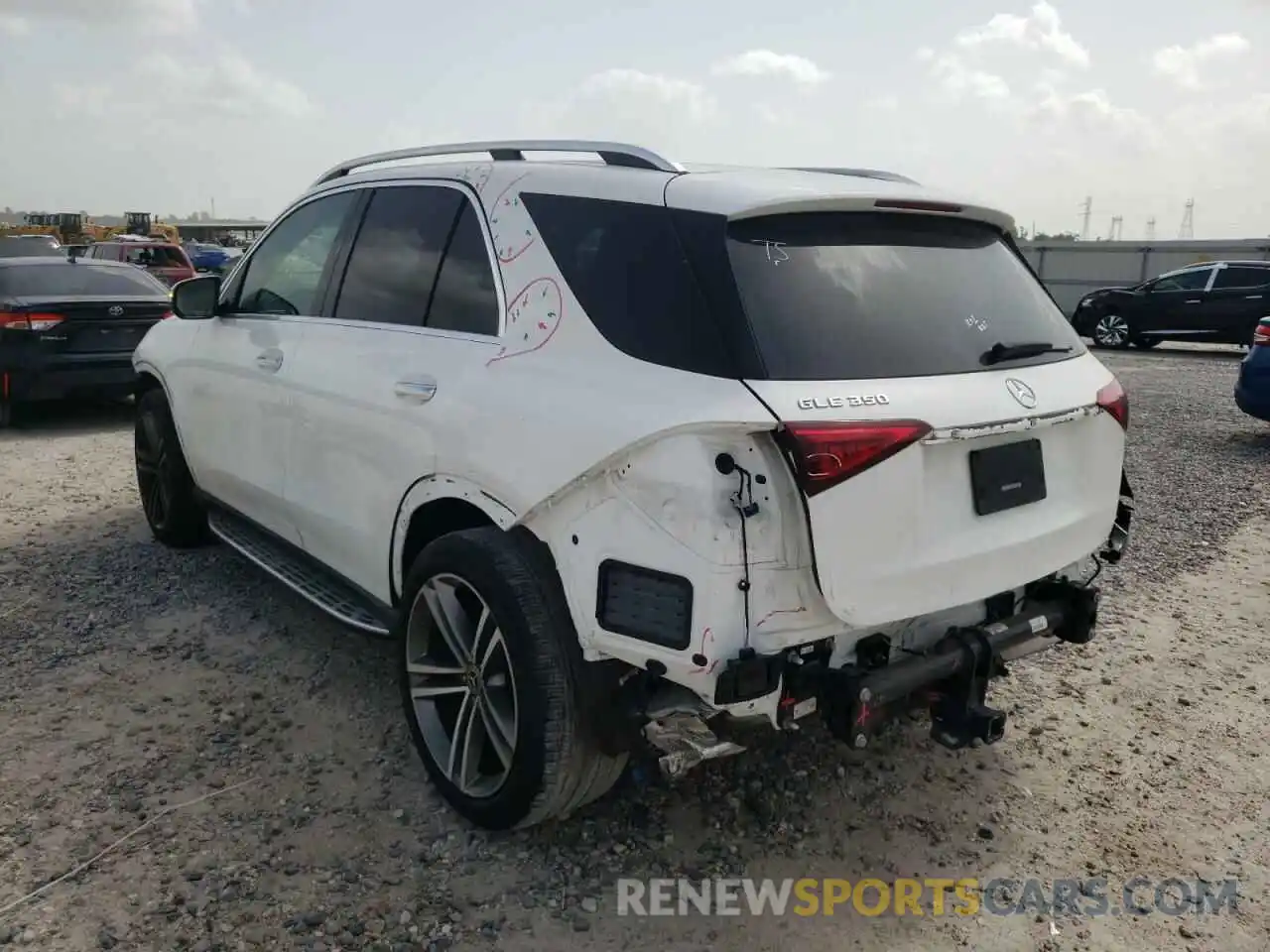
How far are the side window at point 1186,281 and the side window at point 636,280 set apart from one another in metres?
17.6

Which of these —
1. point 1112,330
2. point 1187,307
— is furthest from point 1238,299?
point 1112,330

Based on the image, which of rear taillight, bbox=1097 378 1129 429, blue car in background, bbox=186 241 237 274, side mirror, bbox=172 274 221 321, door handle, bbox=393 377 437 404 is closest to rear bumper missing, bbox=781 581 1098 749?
rear taillight, bbox=1097 378 1129 429

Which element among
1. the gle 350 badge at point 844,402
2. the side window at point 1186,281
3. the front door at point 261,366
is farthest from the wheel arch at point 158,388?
the side window at point 1186,281

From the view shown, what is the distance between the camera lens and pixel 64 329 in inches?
335

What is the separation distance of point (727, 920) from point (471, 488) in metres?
1.37

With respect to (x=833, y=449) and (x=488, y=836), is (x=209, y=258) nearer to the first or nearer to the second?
(x=488, y=836)

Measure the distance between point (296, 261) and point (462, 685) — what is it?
2.16m

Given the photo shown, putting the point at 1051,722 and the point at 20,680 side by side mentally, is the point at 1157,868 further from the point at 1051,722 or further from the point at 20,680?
the point at 20,680

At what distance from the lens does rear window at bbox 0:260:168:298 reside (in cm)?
862

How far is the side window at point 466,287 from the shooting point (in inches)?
116

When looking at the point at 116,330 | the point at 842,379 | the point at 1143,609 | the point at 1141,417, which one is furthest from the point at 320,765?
the point at 1141,417

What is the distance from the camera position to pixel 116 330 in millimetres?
8719

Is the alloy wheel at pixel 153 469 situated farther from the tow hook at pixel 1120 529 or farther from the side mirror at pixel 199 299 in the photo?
the tow hook at pixel 1120 529

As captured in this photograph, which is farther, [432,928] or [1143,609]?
[1143,609]
